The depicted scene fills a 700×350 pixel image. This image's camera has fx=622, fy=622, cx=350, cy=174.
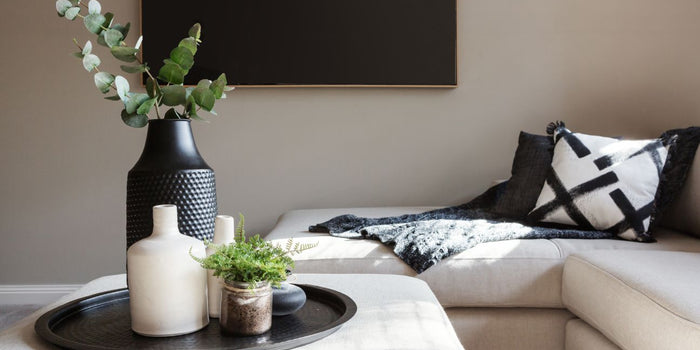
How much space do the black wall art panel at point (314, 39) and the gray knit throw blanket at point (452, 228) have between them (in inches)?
34.7

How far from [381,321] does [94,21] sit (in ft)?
2.91

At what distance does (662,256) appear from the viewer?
1.89 m

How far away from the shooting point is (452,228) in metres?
2.24

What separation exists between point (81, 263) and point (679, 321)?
9.19 feet

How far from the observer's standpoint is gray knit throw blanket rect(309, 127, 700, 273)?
6.65ft

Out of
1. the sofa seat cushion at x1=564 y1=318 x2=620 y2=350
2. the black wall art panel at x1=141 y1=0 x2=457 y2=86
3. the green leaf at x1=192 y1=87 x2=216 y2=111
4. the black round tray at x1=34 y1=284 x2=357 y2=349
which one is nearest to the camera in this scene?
the black round tray at x1=34 y1=284 x2=357 y2=349

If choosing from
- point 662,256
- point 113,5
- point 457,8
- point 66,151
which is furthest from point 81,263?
point 662,256

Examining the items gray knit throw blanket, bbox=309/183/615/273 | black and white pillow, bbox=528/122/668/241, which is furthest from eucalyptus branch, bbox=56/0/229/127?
black and white pillow, bbox=528/122/668/241

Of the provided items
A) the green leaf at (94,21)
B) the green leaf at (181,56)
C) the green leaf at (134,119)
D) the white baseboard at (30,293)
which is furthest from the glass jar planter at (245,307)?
the white baseboard at (30,293)

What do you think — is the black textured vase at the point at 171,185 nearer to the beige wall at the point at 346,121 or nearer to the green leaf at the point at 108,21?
the green leaf at the point at 108,21

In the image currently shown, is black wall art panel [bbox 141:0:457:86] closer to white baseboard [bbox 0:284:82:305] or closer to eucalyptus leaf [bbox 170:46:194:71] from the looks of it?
white baseboard [bbox 0:284:82:305]

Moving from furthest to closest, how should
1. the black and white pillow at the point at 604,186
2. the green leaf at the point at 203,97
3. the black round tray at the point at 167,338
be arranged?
A: the black and white pillow at the point at 604,186
the green leaf at the point at 203,97
the black round tray at the point at 167,338

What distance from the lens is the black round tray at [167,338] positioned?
3.45 ft

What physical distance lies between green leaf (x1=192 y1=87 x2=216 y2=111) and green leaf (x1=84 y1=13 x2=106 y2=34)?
25 cm
